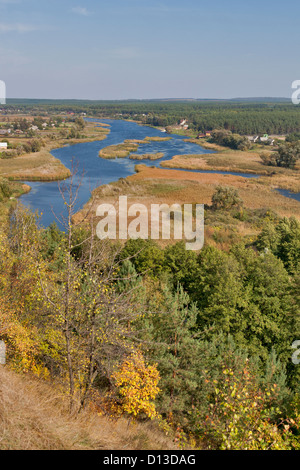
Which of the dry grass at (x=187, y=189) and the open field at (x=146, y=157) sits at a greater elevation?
the open field at (x=146, y=157)

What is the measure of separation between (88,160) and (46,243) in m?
52.8

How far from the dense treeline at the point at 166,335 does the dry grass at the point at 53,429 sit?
21.3 inches

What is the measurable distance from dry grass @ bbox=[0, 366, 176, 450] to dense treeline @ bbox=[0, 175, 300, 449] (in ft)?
1.77

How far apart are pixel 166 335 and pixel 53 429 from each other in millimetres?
6454

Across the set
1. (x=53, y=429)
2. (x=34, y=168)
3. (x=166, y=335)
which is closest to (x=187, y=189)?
(x=34, y=168)

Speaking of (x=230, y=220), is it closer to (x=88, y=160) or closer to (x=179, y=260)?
(x=179, y=260)

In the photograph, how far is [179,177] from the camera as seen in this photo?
60.3 m

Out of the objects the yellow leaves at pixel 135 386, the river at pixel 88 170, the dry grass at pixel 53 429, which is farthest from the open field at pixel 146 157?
the dry grass at pixel 53 429

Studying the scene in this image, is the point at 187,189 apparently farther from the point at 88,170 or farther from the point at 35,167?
the point at 35,167

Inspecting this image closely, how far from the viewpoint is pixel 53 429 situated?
21.9ft

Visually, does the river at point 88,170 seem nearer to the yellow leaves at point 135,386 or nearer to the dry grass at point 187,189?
the dry grass at point 187,189

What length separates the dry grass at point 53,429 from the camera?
250 inches
